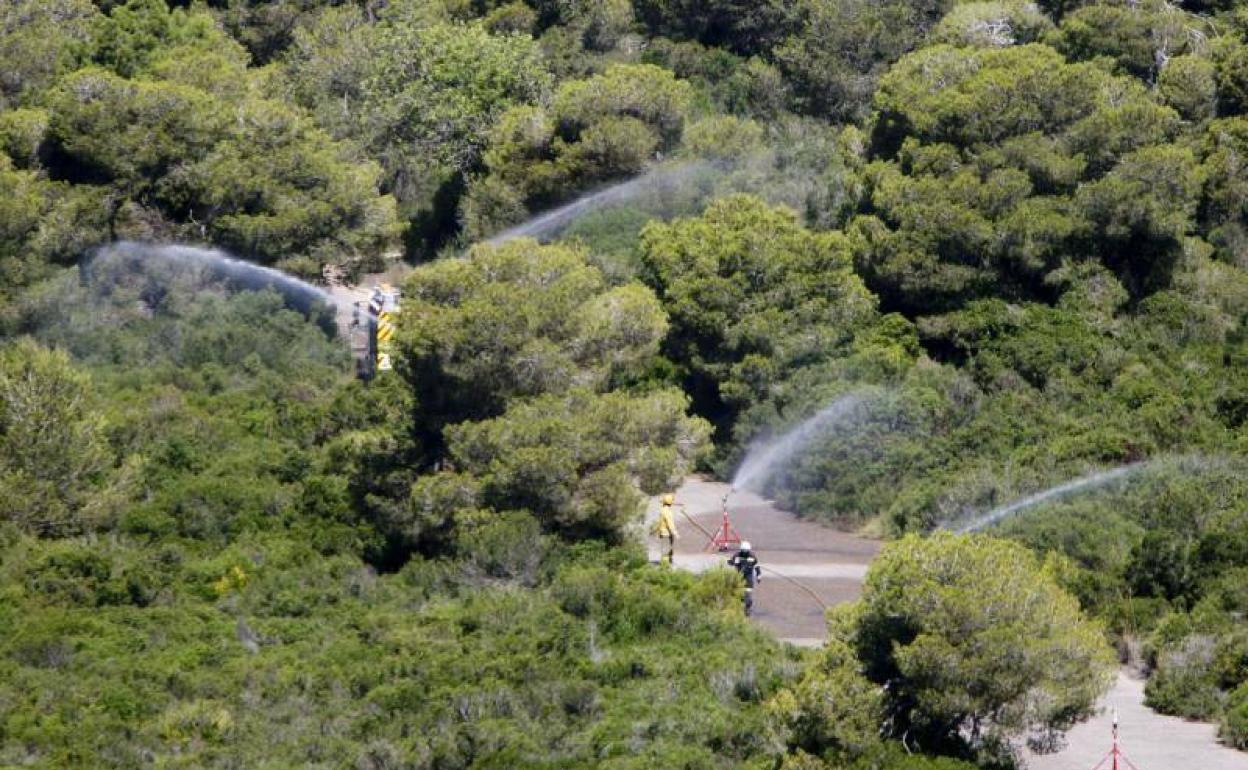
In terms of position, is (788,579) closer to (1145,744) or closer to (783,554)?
(783,554)

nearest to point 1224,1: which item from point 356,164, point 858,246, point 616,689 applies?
point 858,246

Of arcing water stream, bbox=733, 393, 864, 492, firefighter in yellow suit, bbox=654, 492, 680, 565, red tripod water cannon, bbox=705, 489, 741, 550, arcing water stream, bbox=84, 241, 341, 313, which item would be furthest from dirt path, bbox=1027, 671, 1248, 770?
arcing water stream, bbox=84, 241, 341, 313

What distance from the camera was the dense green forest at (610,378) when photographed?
2994 cm

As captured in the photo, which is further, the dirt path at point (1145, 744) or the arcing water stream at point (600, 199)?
the arcing water stream at point (600, 199)

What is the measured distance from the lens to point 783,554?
39.2m

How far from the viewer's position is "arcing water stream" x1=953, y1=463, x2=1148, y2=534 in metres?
38.4

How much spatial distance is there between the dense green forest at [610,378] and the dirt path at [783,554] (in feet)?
2.09

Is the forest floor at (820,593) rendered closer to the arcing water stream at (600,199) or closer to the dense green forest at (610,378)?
the dense green forest at (610,378)

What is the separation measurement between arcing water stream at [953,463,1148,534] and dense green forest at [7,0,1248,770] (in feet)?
0.81

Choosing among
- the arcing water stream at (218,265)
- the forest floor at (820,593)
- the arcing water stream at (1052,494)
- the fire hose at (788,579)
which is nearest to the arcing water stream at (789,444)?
the forest floor at (820,593)

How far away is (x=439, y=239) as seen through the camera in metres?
58.0

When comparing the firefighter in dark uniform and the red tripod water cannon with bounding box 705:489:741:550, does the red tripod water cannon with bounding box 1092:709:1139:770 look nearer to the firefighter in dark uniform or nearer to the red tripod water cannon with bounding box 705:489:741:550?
the firefighter in dark uniform

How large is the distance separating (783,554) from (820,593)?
95.8 inches

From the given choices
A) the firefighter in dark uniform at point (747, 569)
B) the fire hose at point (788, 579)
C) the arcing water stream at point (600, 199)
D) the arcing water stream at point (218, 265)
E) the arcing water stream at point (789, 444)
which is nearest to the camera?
the firefighter in dark uniform at point (747, 569)
